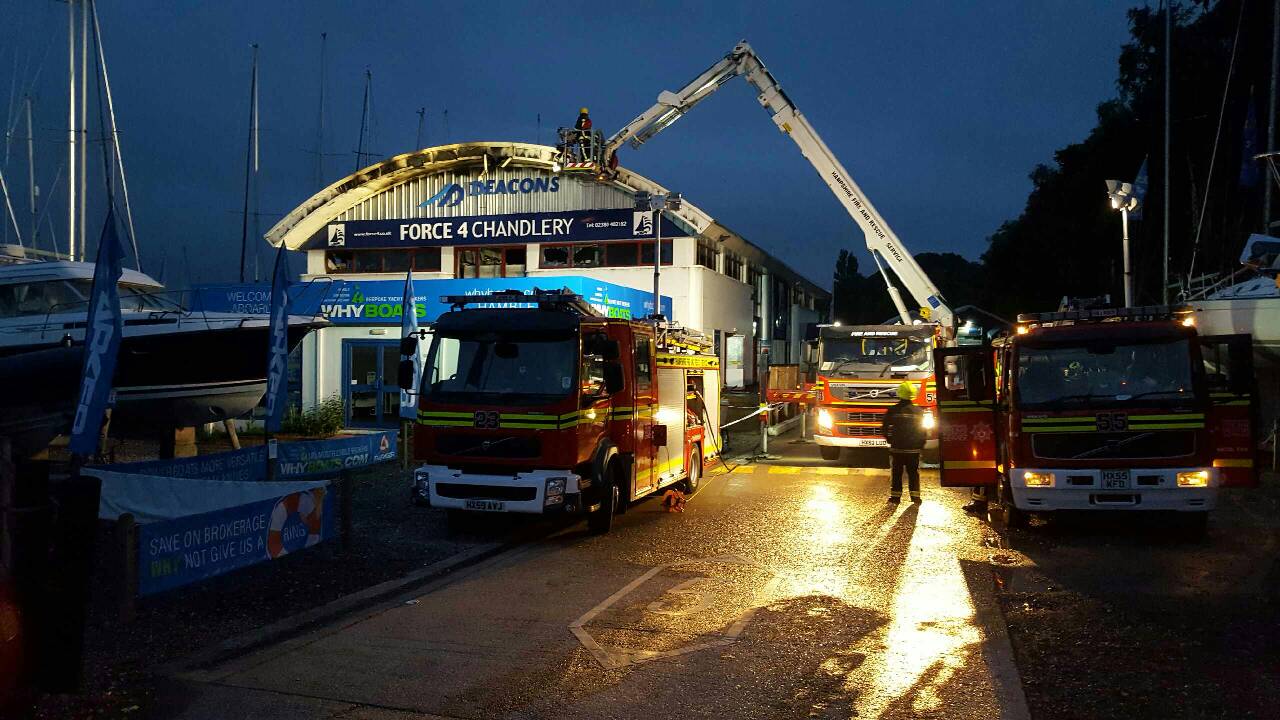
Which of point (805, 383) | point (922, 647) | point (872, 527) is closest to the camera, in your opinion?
point (922, 647)

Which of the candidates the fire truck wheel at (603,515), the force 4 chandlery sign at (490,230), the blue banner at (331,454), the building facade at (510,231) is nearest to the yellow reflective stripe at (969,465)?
the fire truck wheel at (603,515)

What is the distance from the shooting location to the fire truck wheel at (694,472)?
606 inches

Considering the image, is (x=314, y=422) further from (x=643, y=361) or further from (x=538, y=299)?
(x=643, y=361)

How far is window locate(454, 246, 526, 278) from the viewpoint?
34.7 metres

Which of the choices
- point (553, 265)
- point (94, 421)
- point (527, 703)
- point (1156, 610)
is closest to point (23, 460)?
point (527, 703)

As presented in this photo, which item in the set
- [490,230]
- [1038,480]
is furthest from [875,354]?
[490,230]

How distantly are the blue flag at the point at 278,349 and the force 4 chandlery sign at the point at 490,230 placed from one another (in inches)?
770

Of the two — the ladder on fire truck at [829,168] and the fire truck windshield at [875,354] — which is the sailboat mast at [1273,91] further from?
the fire truck windshield at [875,354]

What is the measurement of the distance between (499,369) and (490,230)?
2333cm

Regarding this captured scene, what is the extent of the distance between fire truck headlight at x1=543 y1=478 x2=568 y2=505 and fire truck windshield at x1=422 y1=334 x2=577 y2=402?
957mm

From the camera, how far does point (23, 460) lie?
5.45 m

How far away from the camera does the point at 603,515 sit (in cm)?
1168

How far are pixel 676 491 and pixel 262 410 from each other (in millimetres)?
18021

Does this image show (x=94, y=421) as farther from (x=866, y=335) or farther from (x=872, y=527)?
(x=866, y=335)
